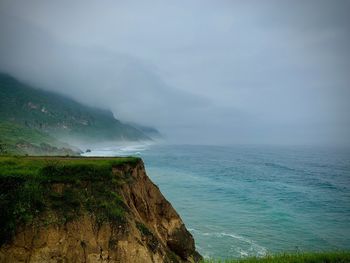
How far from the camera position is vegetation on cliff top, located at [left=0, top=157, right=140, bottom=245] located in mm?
12875

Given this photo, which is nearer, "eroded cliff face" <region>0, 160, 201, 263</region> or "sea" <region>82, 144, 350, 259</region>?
"eroded cliff face" <region>0, 160, 201, 263</region>

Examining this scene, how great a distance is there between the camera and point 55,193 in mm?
14102

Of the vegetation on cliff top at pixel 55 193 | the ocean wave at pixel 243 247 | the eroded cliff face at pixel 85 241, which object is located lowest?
the ocean wave at pixel 243 247

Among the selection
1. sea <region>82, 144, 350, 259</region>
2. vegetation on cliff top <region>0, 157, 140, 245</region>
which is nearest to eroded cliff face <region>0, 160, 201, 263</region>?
vegetation on cliff top <region>0, 157, 140, 245</region>

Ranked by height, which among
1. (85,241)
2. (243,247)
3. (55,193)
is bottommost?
(243,247)

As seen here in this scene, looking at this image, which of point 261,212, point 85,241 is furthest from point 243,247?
point 85,241

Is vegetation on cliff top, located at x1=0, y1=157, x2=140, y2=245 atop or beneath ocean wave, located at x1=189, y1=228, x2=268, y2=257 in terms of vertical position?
atop

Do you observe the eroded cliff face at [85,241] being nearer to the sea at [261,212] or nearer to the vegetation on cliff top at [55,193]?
the vegetation on cliff top at [55,193]

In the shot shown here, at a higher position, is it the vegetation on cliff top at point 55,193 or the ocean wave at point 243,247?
the vegetation on cliff top at point 55,193

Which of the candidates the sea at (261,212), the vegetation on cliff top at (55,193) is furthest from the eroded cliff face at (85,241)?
the sea at (261,212)

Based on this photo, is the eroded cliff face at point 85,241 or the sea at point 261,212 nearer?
the eroded cliff face at point 85,241

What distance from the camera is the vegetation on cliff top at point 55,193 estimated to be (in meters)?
12.9

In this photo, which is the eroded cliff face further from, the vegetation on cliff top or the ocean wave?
the ocean wave

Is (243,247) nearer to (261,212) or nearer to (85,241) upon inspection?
(261,212)
